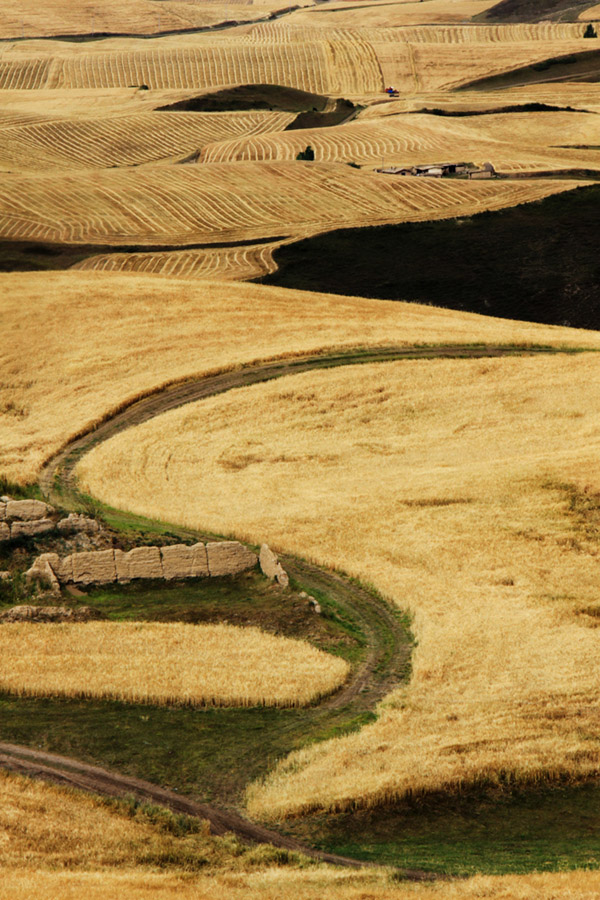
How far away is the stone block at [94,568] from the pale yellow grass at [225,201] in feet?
188

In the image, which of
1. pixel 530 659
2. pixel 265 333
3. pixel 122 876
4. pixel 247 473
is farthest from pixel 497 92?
pixel 122 876

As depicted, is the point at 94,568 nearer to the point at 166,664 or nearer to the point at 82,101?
the point at 166,664

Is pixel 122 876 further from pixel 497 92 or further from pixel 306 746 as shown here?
pixel 497 92

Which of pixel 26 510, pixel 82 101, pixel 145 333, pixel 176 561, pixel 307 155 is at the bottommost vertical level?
pixel 176 561

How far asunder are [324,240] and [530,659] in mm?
63869

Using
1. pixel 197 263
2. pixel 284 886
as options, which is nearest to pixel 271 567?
pixel 284 886

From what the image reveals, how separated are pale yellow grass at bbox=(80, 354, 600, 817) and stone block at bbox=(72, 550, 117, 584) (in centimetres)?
548

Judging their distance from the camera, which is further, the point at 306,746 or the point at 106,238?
the point at 106,238

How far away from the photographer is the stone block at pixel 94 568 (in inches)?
1325

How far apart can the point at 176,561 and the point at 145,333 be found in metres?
29.0

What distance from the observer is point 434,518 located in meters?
38.7

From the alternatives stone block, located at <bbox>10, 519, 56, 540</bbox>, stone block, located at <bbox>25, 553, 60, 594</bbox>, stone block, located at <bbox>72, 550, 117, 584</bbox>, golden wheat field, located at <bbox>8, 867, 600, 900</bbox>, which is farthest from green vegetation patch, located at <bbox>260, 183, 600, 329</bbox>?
golden wheat field, located at <bbox>8, 867, 600, 900</bbox>

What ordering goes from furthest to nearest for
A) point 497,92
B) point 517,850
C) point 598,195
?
point 497,92, point 598,195, point 517,850

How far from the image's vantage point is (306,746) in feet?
76.9
